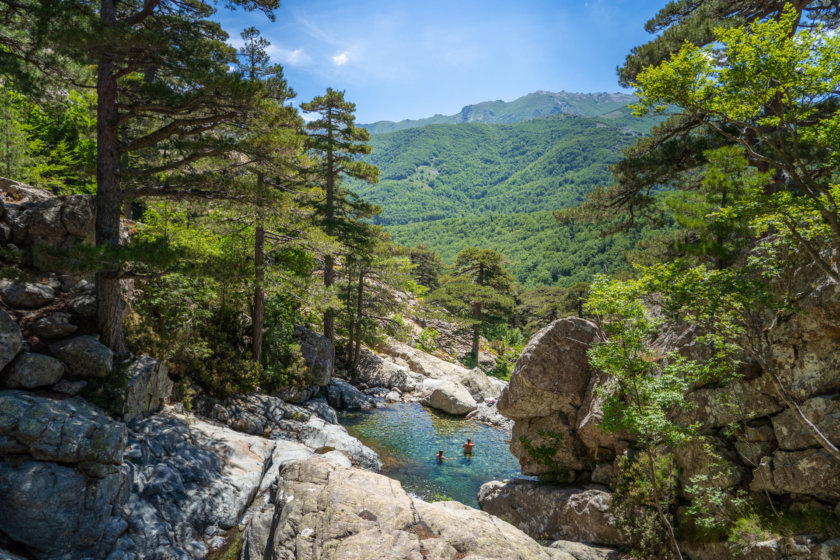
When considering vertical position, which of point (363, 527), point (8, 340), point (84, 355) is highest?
point (8, 340)

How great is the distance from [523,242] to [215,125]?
353 feet

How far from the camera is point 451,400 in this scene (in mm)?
22969

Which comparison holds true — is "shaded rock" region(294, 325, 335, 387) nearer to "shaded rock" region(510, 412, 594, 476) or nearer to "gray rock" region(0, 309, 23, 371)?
"shaded rock" region(510, 412, 594, 476)

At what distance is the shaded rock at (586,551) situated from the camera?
31.6ft

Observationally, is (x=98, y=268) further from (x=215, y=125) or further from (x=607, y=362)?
(x=607, y=362)

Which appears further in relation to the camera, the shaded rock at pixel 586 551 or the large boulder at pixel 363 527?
the shaded rock at pixel 586 551

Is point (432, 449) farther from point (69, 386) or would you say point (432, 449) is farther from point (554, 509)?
point (69, 386)

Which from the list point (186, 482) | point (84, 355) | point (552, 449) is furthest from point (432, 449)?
point (84, 355)

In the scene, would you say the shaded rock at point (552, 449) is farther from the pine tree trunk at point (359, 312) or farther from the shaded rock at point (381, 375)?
the shaded rock at point (381, 375)

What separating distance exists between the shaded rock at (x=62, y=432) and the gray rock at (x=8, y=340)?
0.62 metres

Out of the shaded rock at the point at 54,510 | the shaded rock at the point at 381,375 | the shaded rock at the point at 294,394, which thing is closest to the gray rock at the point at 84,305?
the shaded rock at the point at 54,510

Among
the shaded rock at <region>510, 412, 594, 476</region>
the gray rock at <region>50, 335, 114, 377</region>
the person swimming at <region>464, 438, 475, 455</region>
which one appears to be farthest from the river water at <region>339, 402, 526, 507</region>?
the gray rock at <region>50, 335, 114, 377</region>

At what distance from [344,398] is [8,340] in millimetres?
15444

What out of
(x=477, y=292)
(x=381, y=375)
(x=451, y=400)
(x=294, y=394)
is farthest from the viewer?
(x=477, y=292)
